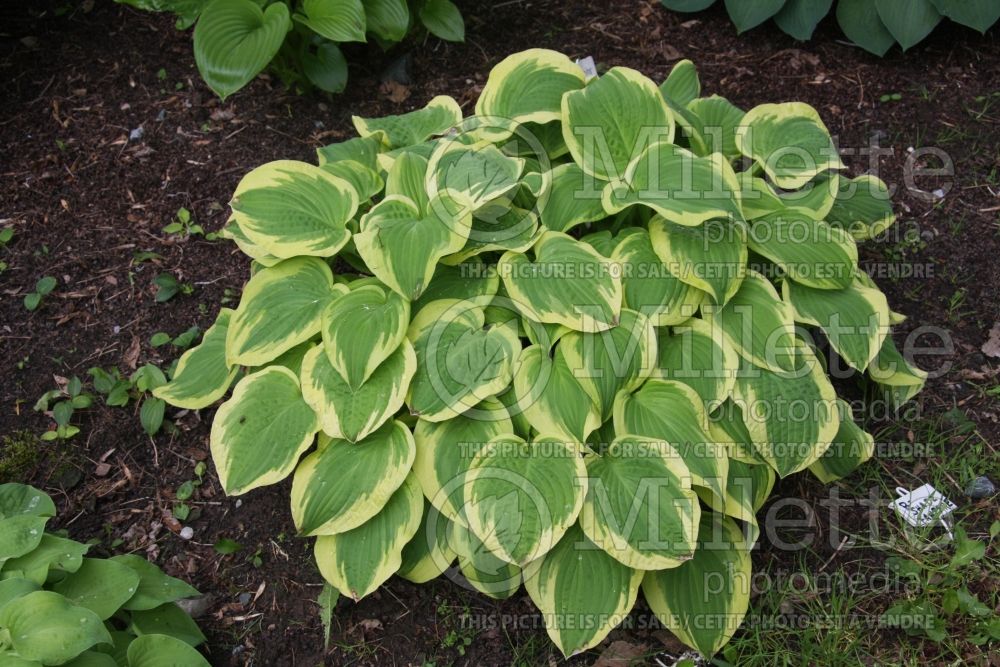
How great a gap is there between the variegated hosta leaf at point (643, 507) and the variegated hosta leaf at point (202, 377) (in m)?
1.07

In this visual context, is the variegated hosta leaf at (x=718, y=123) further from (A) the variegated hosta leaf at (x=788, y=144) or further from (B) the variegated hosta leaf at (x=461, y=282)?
(B) the variegated hosta leaf at (x=461, y=282)

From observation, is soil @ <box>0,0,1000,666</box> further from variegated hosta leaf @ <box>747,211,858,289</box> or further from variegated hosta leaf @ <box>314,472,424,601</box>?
variegated hosta leaf @ <box>747,211,858,289</box>

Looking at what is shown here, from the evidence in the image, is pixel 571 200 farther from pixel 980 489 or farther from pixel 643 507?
pixel 980 489

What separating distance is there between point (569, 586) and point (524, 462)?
34cm

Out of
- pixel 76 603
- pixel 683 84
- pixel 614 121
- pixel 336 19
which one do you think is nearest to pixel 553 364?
pixel 614 121

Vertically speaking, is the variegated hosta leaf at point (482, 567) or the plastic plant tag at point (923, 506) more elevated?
the plastic plant tag at point (923, 506)

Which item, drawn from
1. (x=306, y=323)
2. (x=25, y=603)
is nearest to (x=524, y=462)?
(x=306, y=323)

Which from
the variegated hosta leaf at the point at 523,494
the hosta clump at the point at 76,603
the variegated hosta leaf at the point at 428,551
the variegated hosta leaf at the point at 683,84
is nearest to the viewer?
the hosta clump at the point at 76,603

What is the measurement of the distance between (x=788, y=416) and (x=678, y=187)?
64 centimetres

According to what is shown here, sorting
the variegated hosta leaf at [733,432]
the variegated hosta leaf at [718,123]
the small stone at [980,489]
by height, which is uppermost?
the variegated hosta leaf at [718,123]

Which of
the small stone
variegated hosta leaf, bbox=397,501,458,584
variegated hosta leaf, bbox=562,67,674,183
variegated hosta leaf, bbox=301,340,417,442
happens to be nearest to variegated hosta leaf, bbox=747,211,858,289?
variegated hosta leaf, bbox=562,67,674,183

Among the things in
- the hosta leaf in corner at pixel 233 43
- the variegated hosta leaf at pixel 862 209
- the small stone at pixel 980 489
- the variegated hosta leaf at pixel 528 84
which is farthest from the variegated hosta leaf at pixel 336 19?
the small stone at pixel 980 489

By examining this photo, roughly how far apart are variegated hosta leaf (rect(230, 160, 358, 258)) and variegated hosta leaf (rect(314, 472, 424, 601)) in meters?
0.68

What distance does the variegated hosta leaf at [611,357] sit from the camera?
6.89 ft
